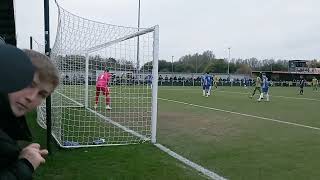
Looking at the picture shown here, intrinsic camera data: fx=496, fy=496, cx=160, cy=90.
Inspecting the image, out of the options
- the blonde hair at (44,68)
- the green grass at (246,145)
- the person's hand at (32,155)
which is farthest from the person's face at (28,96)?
the green grass at (246,145)

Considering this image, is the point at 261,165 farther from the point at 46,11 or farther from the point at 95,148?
the point at 46,11

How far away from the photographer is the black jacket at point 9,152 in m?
2.12

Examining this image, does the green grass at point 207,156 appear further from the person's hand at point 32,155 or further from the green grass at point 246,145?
the person's hand at point 32,155

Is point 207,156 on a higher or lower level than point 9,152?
lower

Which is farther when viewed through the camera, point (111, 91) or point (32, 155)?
point (111, 91)

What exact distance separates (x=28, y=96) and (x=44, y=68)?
17cm

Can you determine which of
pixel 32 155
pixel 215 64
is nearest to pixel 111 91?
pixel 32 155

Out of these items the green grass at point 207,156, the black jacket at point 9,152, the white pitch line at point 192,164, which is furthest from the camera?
the green grass at point 207,156

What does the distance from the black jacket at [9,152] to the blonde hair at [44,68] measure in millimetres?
224

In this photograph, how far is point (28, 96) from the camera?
223 centimetres

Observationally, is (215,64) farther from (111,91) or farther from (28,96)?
(28,96)

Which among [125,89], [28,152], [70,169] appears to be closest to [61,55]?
[125,89]

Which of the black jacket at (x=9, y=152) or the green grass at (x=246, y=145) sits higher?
the black jacket at (x=9, y=152)

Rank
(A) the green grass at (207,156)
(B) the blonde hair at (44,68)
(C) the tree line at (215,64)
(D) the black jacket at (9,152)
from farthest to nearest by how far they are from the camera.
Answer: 1. (C) the tree line at (215,64)
2. (A) the green grass at (207,156)
3. (B) the blonde hair at (44,68)
4. (D) the black jacket at (9,152)
